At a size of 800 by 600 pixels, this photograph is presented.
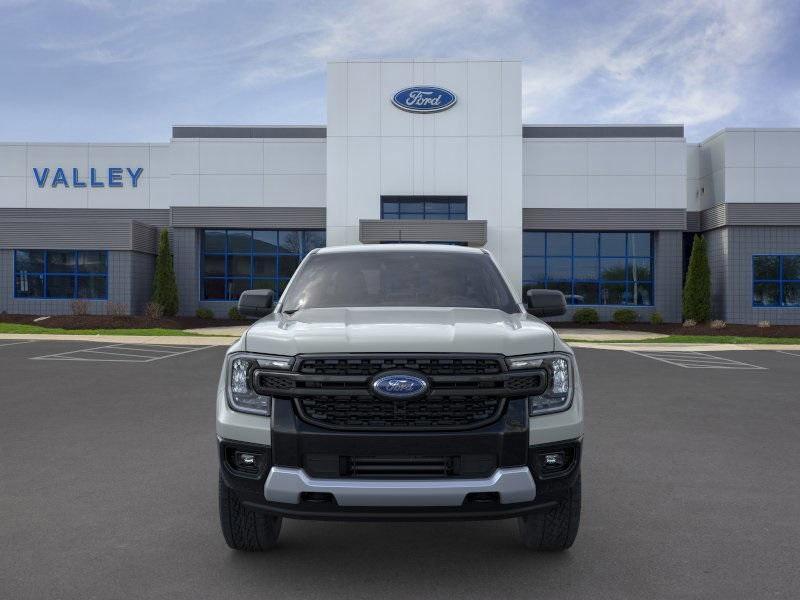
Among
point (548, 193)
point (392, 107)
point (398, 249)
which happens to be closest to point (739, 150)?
point (548, 193)

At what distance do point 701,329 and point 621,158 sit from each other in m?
8.17

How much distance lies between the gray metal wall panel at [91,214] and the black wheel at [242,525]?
100 feet

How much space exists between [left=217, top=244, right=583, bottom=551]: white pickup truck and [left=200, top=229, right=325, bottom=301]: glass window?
93.0 feet

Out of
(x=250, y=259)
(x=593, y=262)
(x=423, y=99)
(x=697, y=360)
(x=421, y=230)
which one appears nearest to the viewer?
(x=697, y=360)

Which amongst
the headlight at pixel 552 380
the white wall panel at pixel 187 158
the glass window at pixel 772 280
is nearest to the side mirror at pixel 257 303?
the headlight at pixel 552 380

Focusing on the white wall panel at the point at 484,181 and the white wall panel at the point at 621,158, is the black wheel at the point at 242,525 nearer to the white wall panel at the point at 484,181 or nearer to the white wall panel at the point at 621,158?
the white wall panel at the point at 484,181

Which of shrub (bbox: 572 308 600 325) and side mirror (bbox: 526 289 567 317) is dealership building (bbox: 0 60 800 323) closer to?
shrub (bbox: 572 308 600 325)

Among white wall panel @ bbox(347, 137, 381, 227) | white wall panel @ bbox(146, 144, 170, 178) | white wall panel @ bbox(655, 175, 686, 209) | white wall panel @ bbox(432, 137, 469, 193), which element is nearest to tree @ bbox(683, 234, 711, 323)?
white wall panel @ bbox(655, 175, 686, 209)

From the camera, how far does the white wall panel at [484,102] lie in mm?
28094

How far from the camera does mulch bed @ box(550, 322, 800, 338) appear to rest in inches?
972

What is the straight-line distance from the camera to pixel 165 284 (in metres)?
29.7

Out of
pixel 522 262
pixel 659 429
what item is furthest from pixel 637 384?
pixel 522 262

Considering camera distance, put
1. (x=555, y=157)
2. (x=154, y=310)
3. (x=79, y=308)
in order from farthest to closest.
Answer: (x=555, y=157) → (x=154, y=310) → (x=79, y=308)

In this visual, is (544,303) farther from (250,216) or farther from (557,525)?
(250,216)
